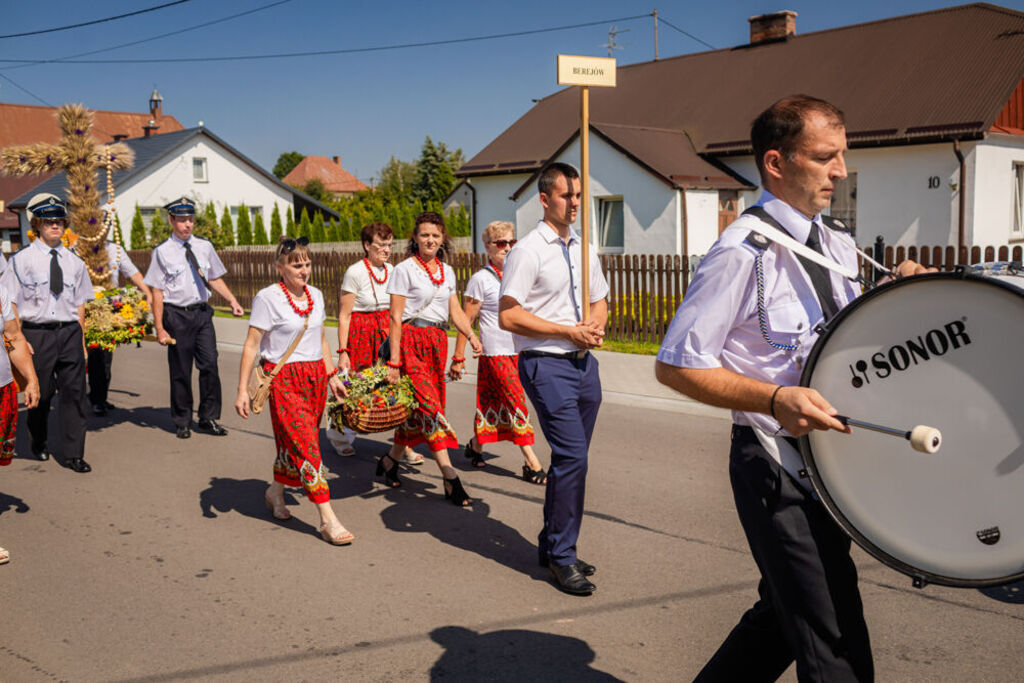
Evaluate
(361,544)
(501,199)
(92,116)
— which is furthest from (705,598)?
(501,199)

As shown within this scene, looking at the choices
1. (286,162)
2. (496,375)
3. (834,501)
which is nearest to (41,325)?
(496,375)

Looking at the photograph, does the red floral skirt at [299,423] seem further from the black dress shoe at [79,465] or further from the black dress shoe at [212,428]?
the black dress shoe at [212,428]

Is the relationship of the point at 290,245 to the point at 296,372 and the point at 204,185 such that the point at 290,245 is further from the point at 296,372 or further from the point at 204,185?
the point at 204,185

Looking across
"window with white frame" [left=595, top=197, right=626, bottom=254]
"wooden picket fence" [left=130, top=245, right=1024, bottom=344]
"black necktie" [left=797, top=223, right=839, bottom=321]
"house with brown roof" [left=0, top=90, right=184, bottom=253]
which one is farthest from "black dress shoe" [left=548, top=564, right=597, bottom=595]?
"house with brown roof" [left=0, top=90, right=184, bottom=253]

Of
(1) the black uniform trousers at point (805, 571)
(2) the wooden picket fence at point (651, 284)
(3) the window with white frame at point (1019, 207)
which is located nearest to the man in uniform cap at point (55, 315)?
(1) the black uniform trousers at point (805, 571)

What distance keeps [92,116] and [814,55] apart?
19.3 meters

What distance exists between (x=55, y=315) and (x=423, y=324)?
10.3 feet

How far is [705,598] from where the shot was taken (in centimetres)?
476

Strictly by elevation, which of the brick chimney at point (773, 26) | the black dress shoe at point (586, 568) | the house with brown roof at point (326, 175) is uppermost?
the house with brown roof at point (326, 175)

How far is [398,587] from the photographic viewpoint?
505 centimetres

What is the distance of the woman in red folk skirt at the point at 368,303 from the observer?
768cm

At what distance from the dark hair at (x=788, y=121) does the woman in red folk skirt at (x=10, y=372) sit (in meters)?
4.80

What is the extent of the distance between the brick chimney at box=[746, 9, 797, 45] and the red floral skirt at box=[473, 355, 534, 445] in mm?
21777

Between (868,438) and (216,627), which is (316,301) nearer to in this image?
(216,627)
